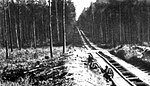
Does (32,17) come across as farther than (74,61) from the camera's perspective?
Yes

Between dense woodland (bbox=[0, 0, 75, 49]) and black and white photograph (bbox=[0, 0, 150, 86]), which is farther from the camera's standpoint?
dense woodland (bbox=[0, 0, 75, 49])

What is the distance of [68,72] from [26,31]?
55.6 meters

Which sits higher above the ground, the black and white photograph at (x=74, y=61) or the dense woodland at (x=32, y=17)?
the dense woodland at (x=32, y=17)

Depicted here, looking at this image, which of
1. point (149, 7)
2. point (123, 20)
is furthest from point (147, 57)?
point (149, 7)

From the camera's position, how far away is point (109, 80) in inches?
664

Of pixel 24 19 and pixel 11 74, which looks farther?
pixel 24 19

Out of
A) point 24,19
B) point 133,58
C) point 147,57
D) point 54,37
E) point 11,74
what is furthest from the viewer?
point 54,37

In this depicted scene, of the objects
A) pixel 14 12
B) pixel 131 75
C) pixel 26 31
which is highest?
pixel 14 12

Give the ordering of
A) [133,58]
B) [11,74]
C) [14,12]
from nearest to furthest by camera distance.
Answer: [11,74]
[133,58]
[14,12]

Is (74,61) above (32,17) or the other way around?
the other way around

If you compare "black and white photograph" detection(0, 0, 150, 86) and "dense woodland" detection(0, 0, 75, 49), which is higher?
"dense woodland" detection(0, 0, 75, 49)

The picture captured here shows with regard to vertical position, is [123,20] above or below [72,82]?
above

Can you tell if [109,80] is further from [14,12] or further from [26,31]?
[26,31]

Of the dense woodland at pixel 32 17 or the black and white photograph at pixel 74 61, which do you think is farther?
the dense woodland at pixel 32 17
